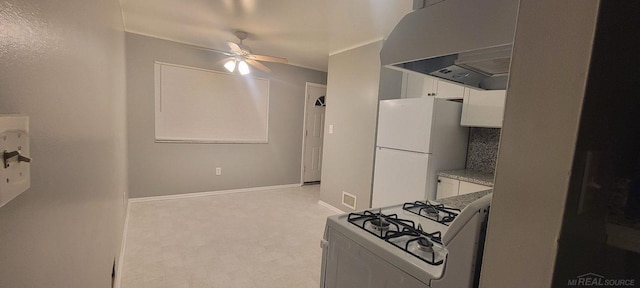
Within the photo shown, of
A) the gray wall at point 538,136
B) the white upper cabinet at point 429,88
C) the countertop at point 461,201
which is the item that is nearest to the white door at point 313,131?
the white upper cabinet at point 429,88

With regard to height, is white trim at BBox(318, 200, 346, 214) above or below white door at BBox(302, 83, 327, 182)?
below

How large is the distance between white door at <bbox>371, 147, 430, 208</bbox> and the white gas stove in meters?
1.15

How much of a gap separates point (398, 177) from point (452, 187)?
1.72 feet

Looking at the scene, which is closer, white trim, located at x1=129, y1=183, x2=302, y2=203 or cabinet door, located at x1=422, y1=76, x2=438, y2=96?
cabinet door, located at x1=422, y1=76, x2=438, y2=96

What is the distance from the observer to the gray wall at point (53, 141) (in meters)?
0.44

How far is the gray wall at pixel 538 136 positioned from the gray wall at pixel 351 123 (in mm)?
2647

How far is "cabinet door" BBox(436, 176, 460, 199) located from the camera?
243cm

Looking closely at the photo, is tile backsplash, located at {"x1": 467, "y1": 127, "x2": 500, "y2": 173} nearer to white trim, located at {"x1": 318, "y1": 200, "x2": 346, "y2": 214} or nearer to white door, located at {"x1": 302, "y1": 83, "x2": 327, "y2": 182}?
white trim, located at {"x1": 318, "y1": 200, "x2": 346, "y2": 214}

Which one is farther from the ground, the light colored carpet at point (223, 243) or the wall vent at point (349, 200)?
the wall vent at point (349, 200)

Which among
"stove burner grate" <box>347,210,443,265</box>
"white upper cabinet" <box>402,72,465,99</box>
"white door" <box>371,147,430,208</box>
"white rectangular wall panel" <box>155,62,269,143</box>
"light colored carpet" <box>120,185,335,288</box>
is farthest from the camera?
"white rectangular wall panel" <box>155,62,269,143</box>

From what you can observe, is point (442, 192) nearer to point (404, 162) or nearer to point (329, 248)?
point (404, 162)

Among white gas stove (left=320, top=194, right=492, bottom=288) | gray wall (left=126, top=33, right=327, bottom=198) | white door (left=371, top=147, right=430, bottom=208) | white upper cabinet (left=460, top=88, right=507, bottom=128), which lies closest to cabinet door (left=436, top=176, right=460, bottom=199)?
white door (left=371, top=147, right=430, bottom=208)

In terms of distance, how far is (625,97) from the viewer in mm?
485

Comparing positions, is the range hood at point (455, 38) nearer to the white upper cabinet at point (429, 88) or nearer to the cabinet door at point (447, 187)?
the cabinet door at point (447, 187)
